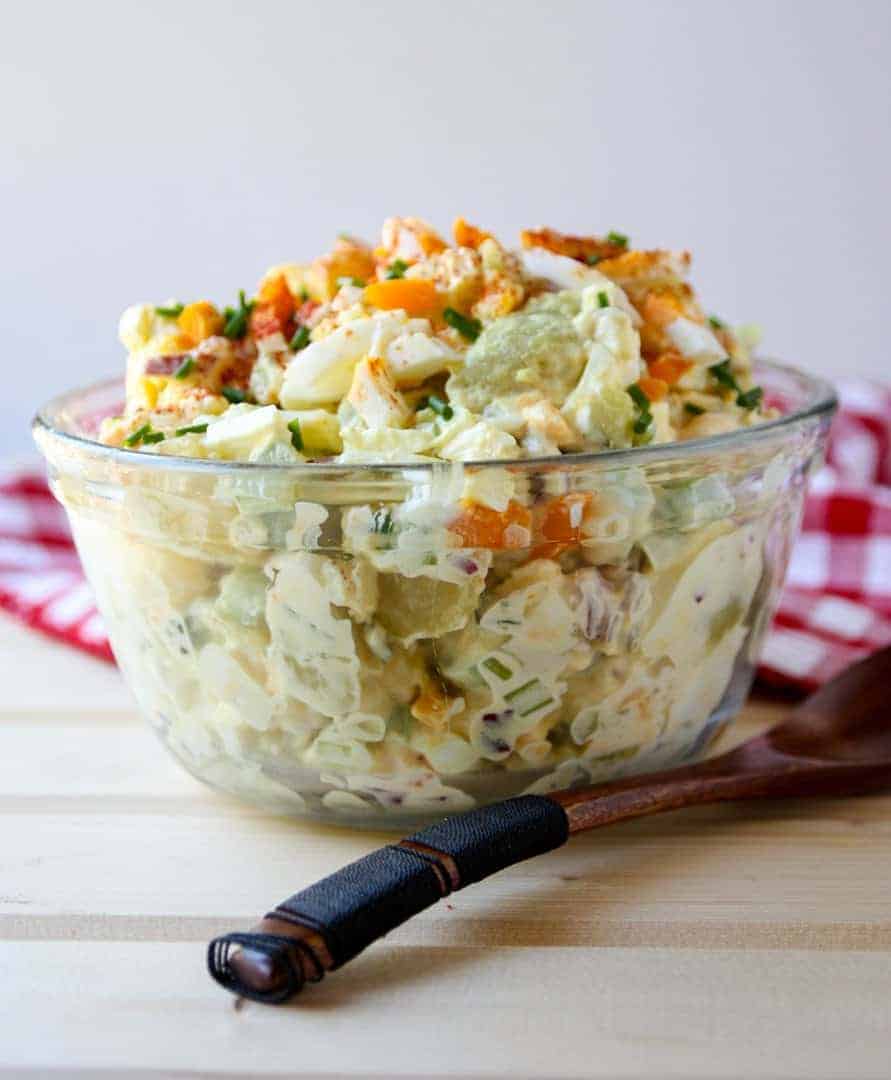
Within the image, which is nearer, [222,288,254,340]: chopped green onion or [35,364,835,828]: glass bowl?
[35,364,835,828]: glass bowl

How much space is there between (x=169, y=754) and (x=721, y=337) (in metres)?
0.63

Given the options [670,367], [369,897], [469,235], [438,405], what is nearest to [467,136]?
[469,235]

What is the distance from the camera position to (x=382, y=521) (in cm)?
104

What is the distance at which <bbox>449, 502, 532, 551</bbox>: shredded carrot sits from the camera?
104cm

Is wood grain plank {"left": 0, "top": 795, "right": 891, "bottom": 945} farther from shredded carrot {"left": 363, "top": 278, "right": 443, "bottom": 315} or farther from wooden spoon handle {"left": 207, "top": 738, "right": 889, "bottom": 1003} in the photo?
shredded carrot {"left": 363, "top": 278, "right": 443, "bottom": 315}

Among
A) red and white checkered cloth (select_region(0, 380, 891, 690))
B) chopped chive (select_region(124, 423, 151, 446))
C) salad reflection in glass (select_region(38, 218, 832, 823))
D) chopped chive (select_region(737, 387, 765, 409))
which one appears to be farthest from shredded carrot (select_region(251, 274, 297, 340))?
red and white checkered cloth (select_region(0, 380, 891, 690))

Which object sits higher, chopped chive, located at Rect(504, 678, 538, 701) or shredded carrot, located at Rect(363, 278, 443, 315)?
shredded carrot, located at Rect(363, 278, 443, 315)

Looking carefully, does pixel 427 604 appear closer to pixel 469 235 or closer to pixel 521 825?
pixel 521 825

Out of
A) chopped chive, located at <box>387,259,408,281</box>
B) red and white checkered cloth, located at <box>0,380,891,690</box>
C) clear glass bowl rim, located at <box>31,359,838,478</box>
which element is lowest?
red and white checkered cloth, located at <box>0,380,891,690</box>

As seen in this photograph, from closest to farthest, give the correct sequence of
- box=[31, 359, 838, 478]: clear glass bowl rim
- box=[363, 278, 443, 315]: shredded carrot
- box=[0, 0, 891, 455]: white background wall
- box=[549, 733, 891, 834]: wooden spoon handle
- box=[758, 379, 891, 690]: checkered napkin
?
box=[31, 359, 838, 478]: clear glass bowl rim → box=[549, 733, 891, 834]: wooden spoon handle → box=[363, 278, 443, 315]: shredded carrot → box=[758, 379, 891, 690]: checkered napkin → box=[0, 0, 891, 455]: white background wall

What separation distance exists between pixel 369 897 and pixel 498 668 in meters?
0.22

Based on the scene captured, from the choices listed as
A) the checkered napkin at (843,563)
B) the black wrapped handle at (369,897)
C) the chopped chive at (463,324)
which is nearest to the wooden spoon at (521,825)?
the black wrapped handle at (369,897)

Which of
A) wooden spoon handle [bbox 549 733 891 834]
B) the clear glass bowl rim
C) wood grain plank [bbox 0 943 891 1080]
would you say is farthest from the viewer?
wooden spoon handle [bbox 549 733 891 834]

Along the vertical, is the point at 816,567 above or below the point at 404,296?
below
